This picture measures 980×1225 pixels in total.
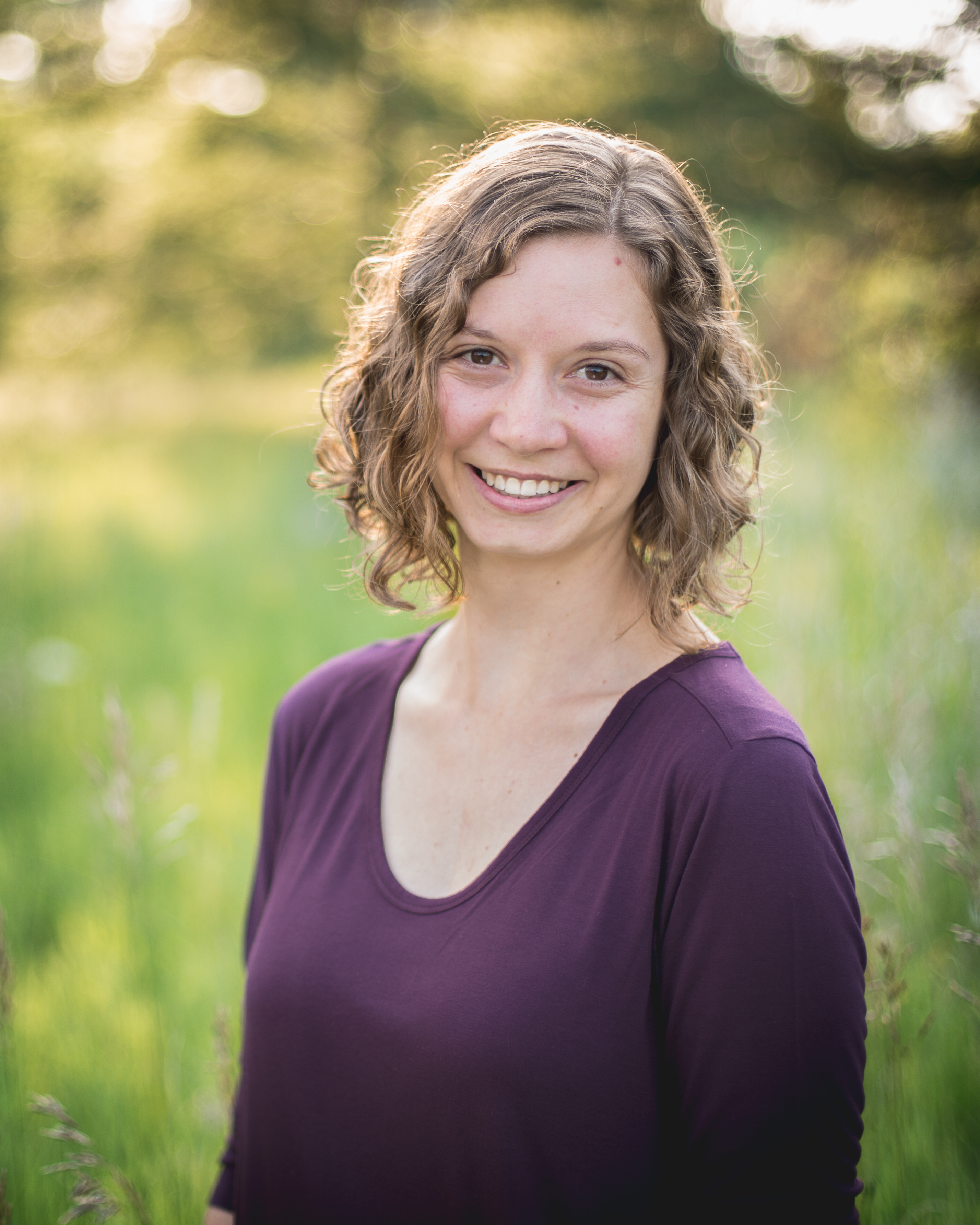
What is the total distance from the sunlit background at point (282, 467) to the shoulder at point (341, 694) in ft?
1.21

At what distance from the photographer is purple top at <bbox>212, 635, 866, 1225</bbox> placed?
1.06 meters

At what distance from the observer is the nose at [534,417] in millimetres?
1338

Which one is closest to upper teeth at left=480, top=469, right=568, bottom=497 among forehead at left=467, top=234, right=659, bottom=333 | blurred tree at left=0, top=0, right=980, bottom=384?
forehead at left=467, top=234, right=659, bottom=333

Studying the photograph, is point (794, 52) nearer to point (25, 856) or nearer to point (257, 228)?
point (257, 228)

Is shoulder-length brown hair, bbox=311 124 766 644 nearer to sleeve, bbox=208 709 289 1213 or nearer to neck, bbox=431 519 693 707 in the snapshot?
neck, bbox=431 519 693 707

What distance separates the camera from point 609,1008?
113cm

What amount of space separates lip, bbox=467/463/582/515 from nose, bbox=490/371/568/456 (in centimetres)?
6

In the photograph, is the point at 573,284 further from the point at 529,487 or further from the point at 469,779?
the point at 469,779

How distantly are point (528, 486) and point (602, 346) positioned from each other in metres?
0.24

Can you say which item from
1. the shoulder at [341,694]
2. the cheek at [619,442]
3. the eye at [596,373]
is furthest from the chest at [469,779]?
the eye at [596,373]

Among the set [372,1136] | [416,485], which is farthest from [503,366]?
[372,1136]

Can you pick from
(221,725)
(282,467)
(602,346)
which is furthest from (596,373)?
(282,467)

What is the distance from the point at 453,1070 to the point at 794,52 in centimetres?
810

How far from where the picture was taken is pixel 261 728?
4.43 metres
